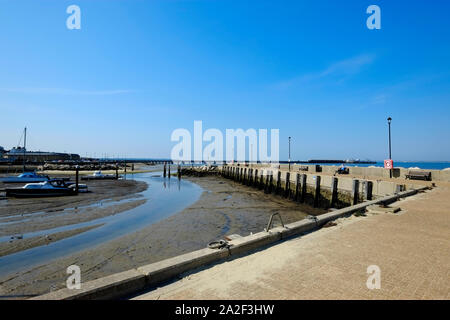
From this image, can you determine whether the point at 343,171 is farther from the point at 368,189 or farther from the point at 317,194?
the point at 368,189

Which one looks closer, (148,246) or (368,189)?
(148,246)

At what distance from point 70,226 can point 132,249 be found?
625 centimetres

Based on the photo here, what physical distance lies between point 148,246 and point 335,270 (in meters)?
7.99

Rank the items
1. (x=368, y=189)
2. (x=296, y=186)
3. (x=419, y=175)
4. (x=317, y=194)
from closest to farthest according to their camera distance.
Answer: (x=368, y=189), (x=317, y=194), (x=419, y=175), (x=296, y=186)

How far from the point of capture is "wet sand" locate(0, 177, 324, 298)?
7059 millimetres

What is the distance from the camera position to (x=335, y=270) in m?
4.44

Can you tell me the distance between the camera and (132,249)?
967 centimetres

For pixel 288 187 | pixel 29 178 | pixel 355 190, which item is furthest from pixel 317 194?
pixel 29 178

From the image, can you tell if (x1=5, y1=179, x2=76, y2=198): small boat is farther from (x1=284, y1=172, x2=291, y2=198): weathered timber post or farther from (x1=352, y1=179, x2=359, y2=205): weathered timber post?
(x1=352, y1=179, x2=359, y2=205): weathered timber post

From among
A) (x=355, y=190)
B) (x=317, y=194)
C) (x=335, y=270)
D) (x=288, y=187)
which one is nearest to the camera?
(x=335, y=270)

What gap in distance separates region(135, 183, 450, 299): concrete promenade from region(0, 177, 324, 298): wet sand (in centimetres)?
499

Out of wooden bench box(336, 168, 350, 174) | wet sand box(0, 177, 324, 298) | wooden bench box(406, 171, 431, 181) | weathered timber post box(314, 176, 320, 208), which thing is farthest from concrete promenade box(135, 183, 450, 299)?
wooden bench box(336, 168, 350, 174)
